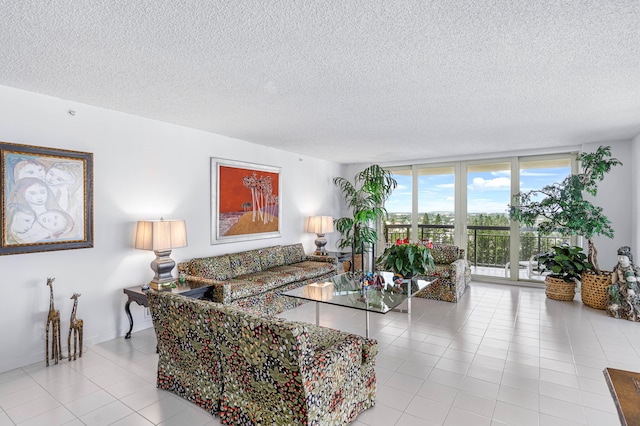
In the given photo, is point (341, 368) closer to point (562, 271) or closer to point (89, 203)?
point (89, 203)

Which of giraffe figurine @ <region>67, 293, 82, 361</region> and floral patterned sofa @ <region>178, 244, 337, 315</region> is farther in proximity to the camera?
floral patterned sofa @ <region>178, 244, 337, 315</region>

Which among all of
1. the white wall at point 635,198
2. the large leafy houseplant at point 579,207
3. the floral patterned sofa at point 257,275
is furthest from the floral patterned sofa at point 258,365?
the white wall at point 635,198

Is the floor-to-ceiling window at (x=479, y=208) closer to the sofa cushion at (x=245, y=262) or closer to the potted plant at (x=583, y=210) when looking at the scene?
the potted plant at (x=583, y=210)

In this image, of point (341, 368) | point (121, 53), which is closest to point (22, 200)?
point (121, 53)

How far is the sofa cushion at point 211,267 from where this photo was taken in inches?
160

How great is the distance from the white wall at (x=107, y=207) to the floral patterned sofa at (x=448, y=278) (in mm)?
2911

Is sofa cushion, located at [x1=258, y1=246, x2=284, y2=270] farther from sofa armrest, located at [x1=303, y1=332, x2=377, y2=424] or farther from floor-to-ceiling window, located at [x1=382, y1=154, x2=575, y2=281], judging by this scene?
floor-to-ceiling window, located at [x1=382, y1=154, x2=575, y2=281]

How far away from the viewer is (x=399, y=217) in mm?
7199

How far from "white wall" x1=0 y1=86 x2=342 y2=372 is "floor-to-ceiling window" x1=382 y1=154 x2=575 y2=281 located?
365 cm

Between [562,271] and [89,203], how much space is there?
615cm

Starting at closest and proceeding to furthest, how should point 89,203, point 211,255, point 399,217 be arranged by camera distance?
1. point 89,203
2. point 211,255
3. point 399,217

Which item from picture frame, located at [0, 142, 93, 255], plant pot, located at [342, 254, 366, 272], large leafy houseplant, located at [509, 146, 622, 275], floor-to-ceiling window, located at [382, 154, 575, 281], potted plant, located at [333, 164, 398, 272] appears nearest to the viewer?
picture frame, located at [0, 142, 93, 255]

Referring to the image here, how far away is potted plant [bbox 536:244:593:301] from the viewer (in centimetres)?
490

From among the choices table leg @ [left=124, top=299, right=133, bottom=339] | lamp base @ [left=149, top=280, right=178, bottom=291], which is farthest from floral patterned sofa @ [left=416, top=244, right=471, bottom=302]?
table leg @ [left=124, top=299, right=133, bottom=339]
